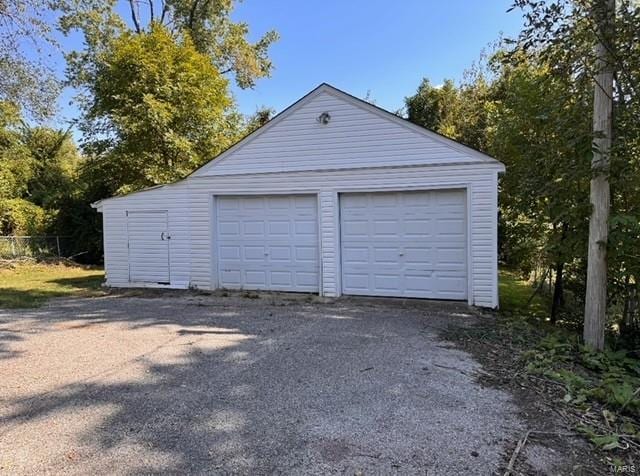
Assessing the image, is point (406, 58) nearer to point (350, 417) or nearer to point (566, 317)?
point (566, 317)

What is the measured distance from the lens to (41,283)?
39.5 feet

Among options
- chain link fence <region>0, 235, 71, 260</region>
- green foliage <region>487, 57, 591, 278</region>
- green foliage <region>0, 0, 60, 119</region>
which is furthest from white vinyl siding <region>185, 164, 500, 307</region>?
chain link fence <region>0, 235, 71, 260</region>

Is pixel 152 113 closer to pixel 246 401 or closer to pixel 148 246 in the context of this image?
pixel 148 246

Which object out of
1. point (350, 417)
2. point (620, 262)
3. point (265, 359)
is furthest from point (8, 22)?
point (620, 262)

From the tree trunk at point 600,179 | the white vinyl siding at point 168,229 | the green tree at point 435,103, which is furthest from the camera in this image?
the green tree at point 435,103

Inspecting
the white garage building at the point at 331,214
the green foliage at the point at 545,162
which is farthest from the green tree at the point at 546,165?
the white garage building at the point at 331,214

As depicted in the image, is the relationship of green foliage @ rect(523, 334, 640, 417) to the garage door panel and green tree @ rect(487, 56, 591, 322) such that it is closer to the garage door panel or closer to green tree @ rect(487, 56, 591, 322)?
green tree @ rect(487, 56, 591, 322)

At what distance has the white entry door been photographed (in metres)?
9.95

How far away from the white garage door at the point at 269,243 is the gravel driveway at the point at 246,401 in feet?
8.77

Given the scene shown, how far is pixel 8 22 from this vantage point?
10.8 metres

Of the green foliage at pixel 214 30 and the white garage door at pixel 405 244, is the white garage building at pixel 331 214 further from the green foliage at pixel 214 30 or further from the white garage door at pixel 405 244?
the green foliage at pixel 214 30

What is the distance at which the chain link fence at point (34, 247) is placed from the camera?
17234 millimetres

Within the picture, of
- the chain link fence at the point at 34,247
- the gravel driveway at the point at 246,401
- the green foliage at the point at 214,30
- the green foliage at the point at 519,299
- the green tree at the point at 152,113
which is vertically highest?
the green foliage at the point at 214,30

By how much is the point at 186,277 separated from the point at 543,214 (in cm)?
746
